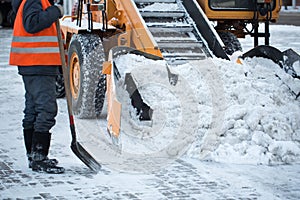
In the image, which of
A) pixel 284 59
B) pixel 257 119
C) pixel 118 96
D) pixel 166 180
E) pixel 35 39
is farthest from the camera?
pixel 284 59

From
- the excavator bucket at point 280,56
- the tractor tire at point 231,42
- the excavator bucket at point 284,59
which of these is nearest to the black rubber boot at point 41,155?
the excavator bucket at point 284,59

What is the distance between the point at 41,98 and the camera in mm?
5816

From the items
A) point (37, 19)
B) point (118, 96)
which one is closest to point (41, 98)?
point (37, 19)

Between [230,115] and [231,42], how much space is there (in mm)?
3482

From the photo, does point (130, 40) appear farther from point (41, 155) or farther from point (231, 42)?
point (41, 155)

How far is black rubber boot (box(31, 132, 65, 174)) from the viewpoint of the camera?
5.90m

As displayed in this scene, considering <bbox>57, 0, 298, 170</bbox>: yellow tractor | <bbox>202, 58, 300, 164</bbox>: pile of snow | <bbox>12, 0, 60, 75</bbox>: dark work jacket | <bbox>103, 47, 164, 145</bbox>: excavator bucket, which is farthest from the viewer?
<bbox>57, 0, 298, 170</bbox>: yellow tractor

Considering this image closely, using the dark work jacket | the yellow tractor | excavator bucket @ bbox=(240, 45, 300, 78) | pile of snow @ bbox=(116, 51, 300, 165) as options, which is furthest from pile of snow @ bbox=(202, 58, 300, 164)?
the dark work jacket

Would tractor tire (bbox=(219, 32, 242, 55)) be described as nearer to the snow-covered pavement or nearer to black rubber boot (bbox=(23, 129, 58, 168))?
the snow-covered pavement

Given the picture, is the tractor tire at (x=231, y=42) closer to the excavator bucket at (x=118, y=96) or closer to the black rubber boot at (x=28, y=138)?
the excavator bucket at (x=118, y=96)

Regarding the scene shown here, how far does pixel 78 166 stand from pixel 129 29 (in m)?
2.51

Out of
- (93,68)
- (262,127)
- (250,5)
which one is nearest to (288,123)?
(262,127)

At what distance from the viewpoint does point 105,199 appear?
16.7ft

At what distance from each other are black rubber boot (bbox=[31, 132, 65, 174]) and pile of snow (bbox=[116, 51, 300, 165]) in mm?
899
